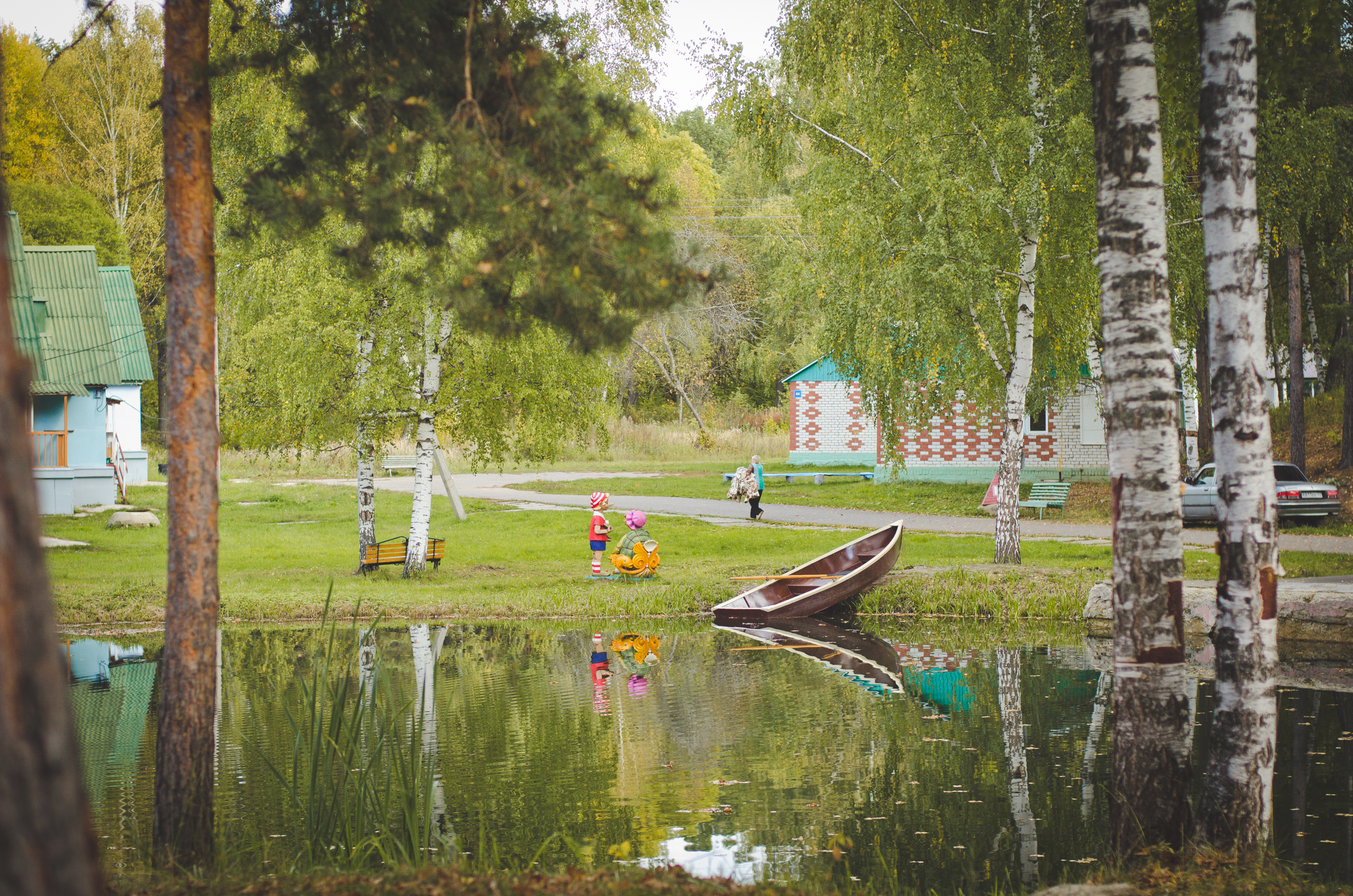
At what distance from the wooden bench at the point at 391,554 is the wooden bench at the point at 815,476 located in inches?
604

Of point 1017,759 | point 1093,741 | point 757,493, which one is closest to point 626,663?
point 1017,759

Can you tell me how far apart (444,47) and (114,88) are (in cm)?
4395

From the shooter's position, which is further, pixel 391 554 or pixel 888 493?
pixel 888 493

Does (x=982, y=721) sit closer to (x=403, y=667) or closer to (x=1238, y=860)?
(x=1238, y=860)

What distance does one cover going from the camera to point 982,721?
30.9 ft

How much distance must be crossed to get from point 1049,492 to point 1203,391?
23.8 ft

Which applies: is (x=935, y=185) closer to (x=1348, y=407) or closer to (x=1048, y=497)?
(x=1048, y=497)

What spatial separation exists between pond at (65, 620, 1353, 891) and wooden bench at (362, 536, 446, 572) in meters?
3.59

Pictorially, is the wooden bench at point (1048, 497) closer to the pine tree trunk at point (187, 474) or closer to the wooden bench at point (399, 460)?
the wooden bench at point (399, 460)

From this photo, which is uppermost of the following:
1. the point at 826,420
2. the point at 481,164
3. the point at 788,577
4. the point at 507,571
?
the point at 481,164

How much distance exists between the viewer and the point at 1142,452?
210 inches

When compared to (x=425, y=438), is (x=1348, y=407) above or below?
above

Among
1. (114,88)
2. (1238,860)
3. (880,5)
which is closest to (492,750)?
(1238,860)

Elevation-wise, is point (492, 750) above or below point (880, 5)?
below
